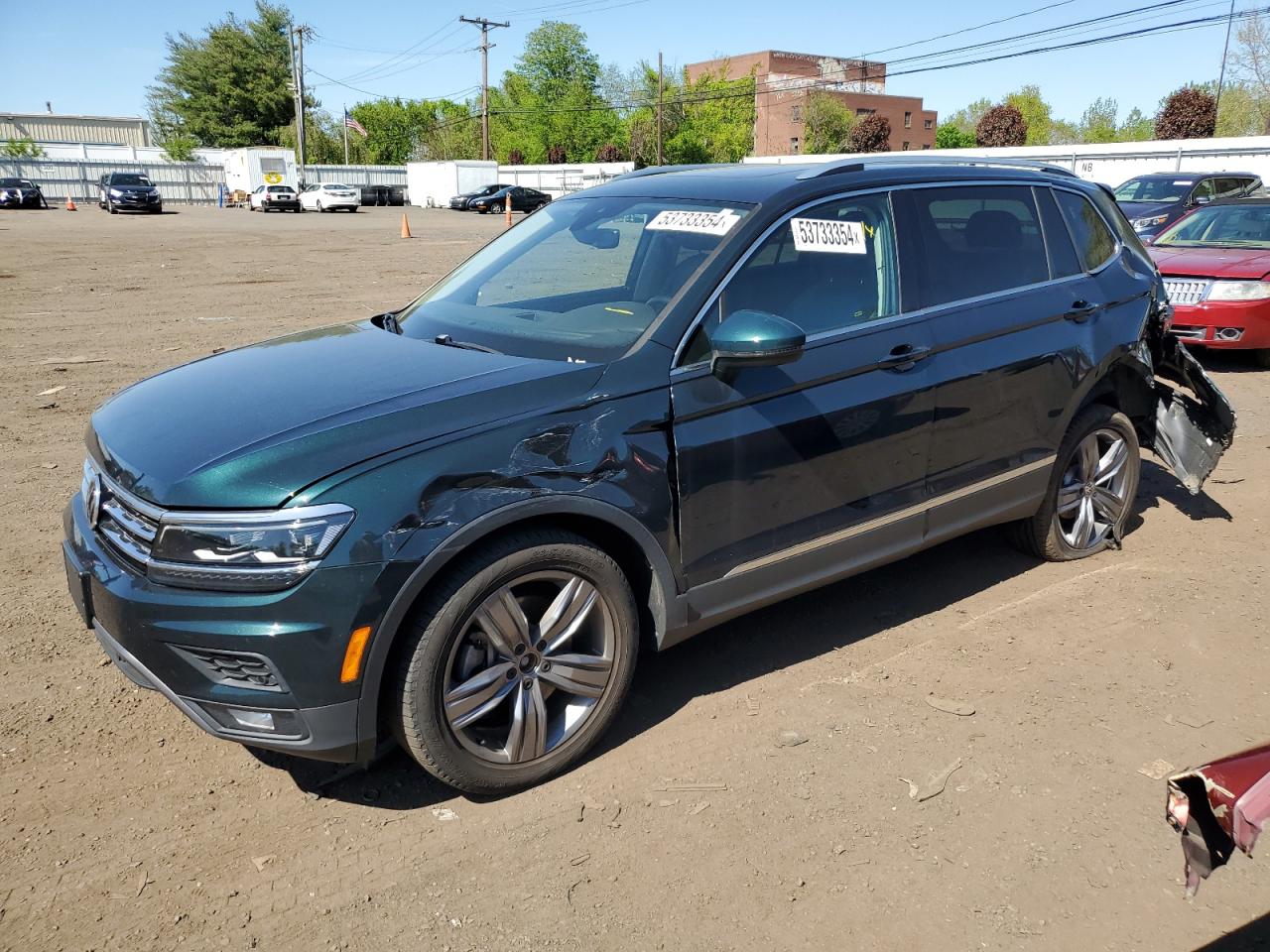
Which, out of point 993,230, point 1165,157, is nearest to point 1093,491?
point 993,230

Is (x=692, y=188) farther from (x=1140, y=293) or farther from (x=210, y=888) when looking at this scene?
(x=210, y=888)

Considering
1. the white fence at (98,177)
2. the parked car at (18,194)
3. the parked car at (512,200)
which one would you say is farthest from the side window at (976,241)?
the white fence at (98,177)

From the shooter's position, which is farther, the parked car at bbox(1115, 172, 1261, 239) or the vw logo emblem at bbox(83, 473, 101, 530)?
the parked car at bbox(1115, 172, 1261, 239)

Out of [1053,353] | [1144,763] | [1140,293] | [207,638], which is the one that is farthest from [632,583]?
[1140,293]

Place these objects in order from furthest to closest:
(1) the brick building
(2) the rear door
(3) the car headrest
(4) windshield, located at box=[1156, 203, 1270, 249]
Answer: (1) the brick building, (4) windshield, located at box=[1156, 203, 1270, 249], (3) the car headrest, (2) the rear door

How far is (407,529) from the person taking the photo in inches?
111

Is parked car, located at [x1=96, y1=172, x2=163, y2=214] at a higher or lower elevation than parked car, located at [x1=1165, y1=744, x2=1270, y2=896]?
higher

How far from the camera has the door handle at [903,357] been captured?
12.8ft

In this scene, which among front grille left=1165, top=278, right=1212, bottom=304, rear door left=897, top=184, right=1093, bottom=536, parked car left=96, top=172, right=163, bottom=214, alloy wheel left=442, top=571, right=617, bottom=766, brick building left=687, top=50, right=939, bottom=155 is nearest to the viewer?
alloy wheel left=442, top=571, right=617, bottom=766

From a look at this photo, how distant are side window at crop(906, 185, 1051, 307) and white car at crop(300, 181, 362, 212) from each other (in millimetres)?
50274

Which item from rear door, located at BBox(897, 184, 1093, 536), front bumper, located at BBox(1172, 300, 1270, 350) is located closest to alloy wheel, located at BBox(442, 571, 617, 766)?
rear door, located at BBox(897, 184, 1093, 536)

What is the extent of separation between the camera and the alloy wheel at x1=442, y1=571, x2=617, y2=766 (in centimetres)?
307

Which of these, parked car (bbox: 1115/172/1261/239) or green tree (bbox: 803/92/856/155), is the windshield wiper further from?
green tree (bbox: 803/92/856/155)

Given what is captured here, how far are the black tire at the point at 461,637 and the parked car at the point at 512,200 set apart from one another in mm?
50933
